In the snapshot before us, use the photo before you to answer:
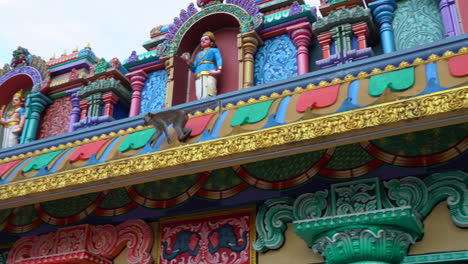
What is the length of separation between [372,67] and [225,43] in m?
3.69

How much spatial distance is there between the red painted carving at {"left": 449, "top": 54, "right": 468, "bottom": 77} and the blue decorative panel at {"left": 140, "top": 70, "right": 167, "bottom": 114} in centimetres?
484

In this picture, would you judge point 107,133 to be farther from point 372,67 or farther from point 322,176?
point 372,67

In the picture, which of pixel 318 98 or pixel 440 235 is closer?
pixel 440 235

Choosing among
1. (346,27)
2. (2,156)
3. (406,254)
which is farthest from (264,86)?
(2,156)

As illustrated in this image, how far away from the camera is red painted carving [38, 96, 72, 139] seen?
974 centimetres

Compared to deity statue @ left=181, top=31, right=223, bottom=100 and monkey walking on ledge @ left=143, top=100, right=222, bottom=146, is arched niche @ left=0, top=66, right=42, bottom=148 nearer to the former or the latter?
deity statue @ left=181, top=31, right=223, bottom=100

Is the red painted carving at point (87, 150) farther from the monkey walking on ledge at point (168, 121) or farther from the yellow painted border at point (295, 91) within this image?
the monkey walking on ledge at point (168, 121)

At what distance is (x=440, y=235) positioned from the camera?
5.18 meters

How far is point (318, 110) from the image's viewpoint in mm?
5129

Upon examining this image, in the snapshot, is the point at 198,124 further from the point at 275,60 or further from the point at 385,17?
the point at 385,17

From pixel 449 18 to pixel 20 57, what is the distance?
7.59 m

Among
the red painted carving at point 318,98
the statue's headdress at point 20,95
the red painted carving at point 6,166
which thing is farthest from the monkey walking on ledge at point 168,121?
the statue's headdress at point 20,95

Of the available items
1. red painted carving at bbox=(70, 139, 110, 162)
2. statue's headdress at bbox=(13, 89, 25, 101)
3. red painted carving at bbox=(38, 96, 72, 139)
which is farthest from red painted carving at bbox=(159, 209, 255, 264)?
statue's headdress at bbox=(13, 89, 25, 101)

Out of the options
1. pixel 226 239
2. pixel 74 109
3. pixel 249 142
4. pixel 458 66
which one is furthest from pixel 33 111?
pixel 458 66
